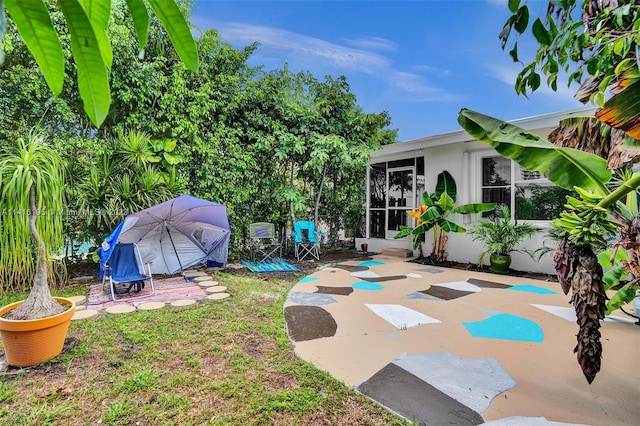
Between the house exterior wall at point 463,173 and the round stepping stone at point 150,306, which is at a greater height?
the house exterior wall at point 463,173

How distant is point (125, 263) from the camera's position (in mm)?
5176

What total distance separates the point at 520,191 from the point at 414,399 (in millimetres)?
6583

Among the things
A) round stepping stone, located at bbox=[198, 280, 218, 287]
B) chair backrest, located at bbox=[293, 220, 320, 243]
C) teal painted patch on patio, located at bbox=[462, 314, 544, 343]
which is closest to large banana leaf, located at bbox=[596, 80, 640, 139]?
teal painted patch on patio, located at bbox=[462, 314, 544, 343]

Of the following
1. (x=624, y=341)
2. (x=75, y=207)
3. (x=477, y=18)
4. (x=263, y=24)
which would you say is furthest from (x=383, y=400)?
(x=263, y=24)

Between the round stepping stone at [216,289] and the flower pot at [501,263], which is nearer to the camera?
the round stepping stone at [216,289]

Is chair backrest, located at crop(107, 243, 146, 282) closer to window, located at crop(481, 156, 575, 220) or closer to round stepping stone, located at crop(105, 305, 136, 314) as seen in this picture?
round stepping stone, located at crop(105, 305, 136, 314)

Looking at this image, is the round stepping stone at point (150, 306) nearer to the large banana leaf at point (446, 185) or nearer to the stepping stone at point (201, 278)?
the stepping stone at point (201, 278)

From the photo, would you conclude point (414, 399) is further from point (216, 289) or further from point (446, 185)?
point (446, 185)

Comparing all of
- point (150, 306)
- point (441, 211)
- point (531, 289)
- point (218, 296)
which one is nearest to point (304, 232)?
point (441, 211)

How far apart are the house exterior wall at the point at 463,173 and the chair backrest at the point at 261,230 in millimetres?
3994

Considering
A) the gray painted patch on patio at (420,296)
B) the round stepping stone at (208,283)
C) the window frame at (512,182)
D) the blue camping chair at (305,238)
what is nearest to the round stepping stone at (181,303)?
the round stepping stone at (208,283)

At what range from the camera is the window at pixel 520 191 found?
6.93 metres

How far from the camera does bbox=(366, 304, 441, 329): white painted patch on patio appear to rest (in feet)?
13.0

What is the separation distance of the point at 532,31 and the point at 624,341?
359cm
